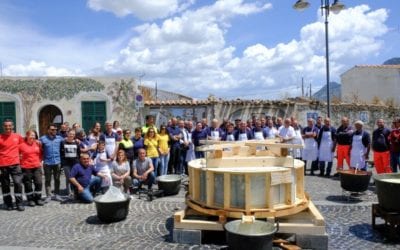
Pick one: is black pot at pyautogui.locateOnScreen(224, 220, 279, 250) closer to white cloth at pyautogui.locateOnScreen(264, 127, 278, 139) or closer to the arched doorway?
white cloth at pyautogui.locateOnScreen(264, 127, 278, 139)

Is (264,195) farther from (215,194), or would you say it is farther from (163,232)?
(163,232)

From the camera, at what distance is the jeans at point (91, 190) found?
30.6 ft

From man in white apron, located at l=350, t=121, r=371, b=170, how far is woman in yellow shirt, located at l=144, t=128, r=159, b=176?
5555 millimetres

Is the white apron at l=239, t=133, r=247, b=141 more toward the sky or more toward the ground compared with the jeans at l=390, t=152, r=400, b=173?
more toward the sky

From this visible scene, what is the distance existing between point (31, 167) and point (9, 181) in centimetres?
54

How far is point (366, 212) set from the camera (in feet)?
26.6

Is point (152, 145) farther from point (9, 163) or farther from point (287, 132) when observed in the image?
point (287, 132)

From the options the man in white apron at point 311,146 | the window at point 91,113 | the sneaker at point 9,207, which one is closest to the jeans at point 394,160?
the man in white apron at point 311,146

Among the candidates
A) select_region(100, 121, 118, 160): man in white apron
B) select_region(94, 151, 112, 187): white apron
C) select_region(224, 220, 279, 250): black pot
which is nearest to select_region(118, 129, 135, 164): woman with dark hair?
select_region(100, 121, 118, 160): man in white apron

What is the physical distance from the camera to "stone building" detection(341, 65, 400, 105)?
34.2 m

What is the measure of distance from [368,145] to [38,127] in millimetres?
12954

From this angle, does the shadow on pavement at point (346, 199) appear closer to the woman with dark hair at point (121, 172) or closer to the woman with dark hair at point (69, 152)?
the woman with dark hair at point (121, 172)

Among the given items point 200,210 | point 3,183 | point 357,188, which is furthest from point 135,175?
point 357,188

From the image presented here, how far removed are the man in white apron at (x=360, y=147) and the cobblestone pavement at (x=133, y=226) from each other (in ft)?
5.16
